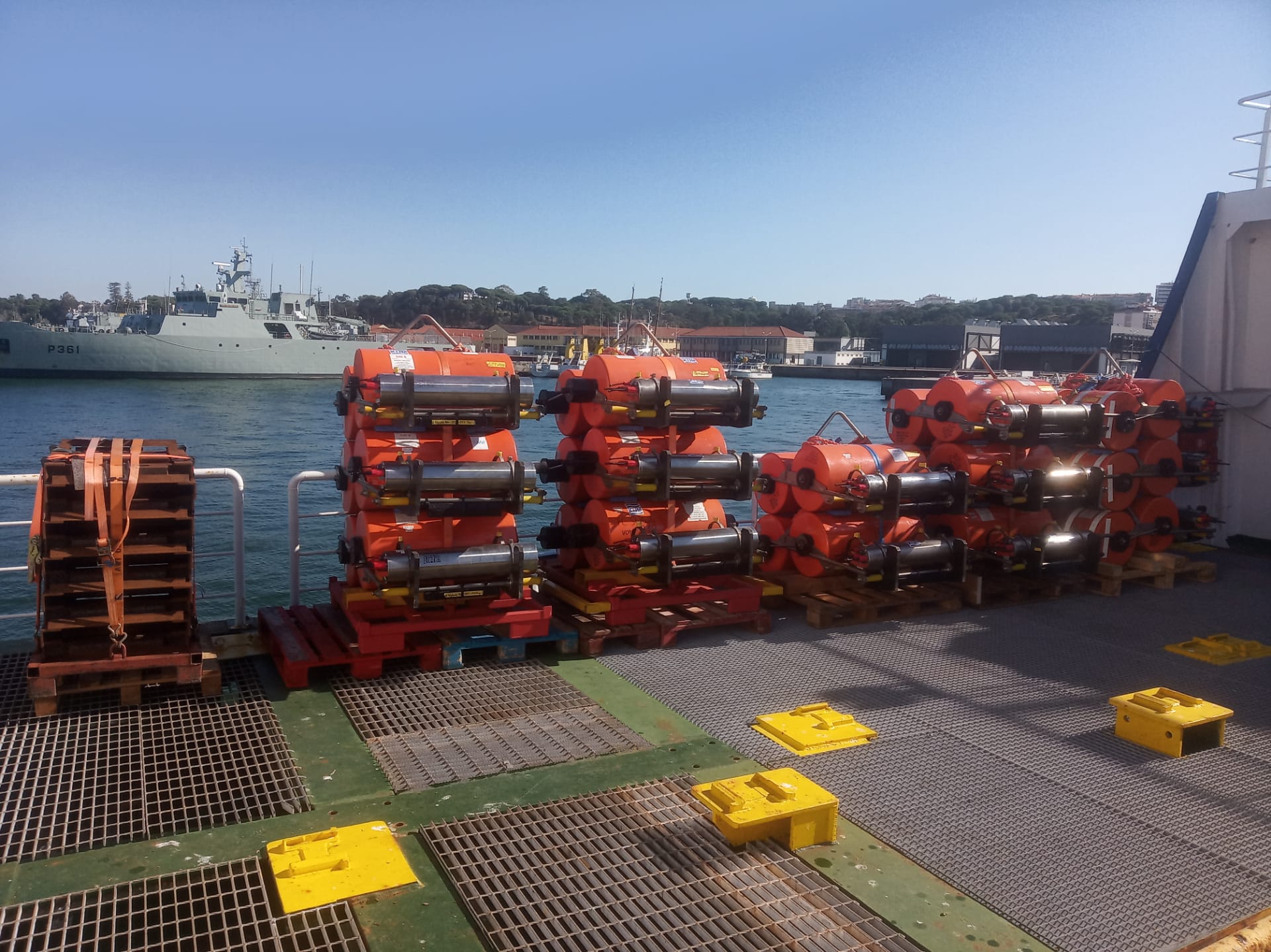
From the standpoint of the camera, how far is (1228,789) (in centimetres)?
436

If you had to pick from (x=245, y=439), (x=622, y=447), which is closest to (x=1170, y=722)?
(x=622, y=447)

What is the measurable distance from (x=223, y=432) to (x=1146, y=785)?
3332 cm

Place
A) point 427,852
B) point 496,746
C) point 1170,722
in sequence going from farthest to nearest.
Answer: point 1170,722
point 496,746
point 427,852

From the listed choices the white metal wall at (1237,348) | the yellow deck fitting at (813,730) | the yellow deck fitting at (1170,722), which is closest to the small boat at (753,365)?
the white metal wall at (1237,348)

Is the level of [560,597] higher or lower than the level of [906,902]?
higher

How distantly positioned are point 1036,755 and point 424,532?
368 cm

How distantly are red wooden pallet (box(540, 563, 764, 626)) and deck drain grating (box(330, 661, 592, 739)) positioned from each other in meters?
0.67

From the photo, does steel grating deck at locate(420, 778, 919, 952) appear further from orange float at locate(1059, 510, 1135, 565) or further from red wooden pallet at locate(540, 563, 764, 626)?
orange float at locate(1059, 510, 1135, 565)

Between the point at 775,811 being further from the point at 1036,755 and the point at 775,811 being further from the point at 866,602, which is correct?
the point at 866,602

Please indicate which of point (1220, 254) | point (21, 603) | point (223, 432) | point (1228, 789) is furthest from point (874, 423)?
point (1228, 789)

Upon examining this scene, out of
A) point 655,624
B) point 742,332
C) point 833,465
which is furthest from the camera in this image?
point 742,332

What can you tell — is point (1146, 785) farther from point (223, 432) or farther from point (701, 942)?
point (223, 432)

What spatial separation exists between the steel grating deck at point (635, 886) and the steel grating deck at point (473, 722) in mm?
513

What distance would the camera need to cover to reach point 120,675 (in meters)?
4.81
